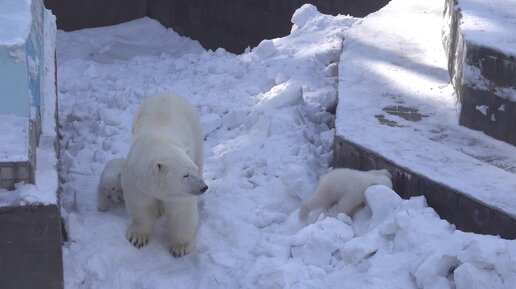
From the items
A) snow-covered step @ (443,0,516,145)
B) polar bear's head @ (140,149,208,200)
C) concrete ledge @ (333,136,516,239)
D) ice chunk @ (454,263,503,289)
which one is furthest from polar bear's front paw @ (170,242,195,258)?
snow-covered step @ (443,0,516,145)

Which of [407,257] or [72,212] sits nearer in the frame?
[407,257]

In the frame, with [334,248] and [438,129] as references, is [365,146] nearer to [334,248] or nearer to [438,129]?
[438,129]

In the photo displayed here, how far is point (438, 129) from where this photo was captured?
502 cm

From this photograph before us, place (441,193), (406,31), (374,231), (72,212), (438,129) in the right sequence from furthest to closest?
(406,31) → (438,129) → (72,212) → (441,193) → (374,231)

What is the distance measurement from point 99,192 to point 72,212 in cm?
18

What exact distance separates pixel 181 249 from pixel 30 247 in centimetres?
87

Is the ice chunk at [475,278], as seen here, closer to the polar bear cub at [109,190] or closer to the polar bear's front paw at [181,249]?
the polar bear's front paw at [181,249]

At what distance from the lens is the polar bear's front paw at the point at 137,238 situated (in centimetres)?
434

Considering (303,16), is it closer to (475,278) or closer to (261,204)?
(261,204)

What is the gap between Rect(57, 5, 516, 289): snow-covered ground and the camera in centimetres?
369

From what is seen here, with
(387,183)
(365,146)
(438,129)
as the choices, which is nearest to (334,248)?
(387,183)

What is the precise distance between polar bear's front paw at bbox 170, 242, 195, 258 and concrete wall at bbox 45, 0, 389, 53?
529cm

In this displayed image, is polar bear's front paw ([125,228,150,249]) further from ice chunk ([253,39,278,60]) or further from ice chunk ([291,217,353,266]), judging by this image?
ice chunk ([253,39,278,60])

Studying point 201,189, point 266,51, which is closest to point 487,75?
point 201,189
